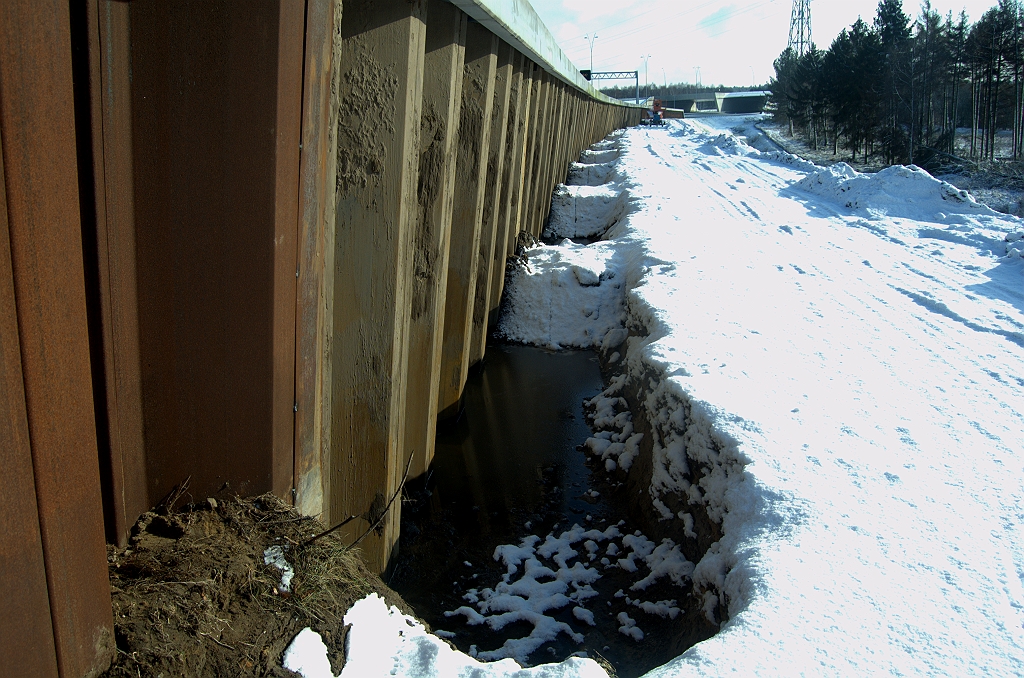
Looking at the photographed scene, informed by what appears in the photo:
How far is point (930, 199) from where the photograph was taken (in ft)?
42.1

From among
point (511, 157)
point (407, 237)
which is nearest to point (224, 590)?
point (407, 237)

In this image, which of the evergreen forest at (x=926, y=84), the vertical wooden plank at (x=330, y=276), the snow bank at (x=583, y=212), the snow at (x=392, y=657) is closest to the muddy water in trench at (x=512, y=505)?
the vertical wooden plank at (x=330, y=276)

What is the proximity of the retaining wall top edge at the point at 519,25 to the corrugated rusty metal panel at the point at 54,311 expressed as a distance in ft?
11.3

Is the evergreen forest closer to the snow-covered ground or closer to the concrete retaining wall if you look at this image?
the snow-covered ground

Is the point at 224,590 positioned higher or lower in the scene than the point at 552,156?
lower

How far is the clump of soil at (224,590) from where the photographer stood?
211 centimetres

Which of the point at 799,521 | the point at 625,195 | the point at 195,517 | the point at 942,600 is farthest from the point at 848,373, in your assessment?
the point at 625,195

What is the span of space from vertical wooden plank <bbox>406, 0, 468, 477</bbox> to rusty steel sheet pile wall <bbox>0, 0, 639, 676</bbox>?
0.03 metres

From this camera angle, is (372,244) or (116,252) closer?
(116,252)

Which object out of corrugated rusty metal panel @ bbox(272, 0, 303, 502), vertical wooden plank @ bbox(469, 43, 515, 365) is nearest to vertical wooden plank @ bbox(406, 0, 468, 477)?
vertical wooden plank @ bbox(469, 43, 515, 365)

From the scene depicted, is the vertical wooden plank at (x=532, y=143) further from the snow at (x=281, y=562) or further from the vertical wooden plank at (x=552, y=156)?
the snow at (x=281, y=562)

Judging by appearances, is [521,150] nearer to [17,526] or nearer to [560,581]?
[560,581]

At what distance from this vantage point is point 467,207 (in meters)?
6.21

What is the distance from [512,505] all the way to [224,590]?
10.5 feet
